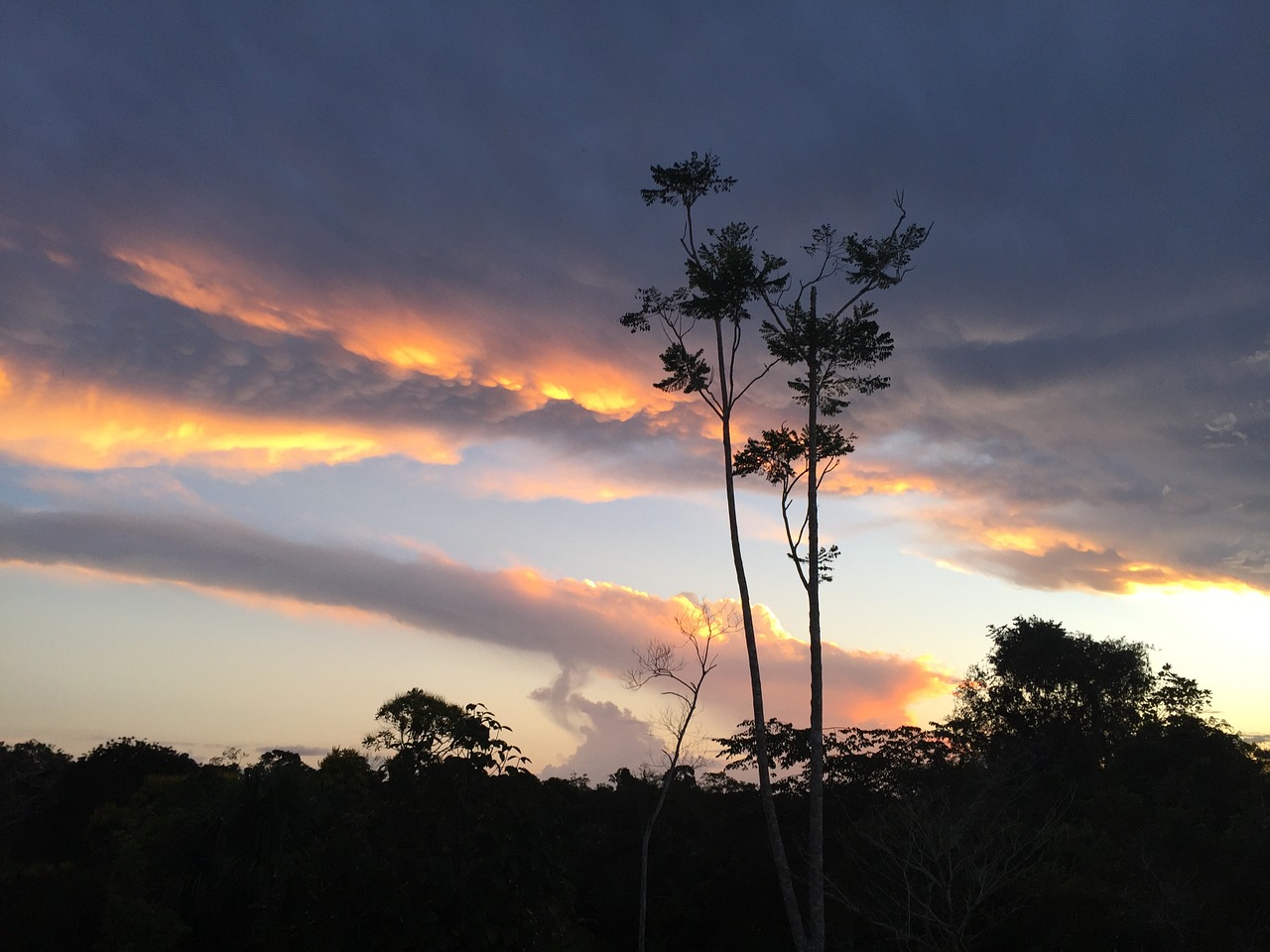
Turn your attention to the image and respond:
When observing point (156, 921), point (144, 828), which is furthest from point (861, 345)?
point (144, 828)

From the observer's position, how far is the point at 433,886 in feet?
31.0

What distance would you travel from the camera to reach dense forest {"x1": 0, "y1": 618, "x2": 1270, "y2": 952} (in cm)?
995

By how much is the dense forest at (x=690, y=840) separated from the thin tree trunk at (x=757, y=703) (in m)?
3.17

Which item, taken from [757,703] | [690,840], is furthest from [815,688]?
[690,840]

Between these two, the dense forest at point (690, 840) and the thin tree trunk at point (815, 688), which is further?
the thin tree trunk at point (815, 688)

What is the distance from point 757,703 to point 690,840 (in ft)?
59.3

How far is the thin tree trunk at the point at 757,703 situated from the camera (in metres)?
23.2

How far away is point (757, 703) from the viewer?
24875mm

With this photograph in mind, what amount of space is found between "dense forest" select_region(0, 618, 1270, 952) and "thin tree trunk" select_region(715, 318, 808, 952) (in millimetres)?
3169

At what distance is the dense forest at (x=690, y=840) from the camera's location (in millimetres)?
9953

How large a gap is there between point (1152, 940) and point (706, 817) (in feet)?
63.2

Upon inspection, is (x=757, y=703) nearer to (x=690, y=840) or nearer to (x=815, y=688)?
(x=815, y=688)

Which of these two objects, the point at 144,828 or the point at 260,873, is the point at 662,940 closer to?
the point at 144,828

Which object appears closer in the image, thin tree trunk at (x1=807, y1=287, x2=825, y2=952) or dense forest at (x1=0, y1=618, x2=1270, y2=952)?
dense forest at (x1=0, y1=618, x2=1270, y2=952)
